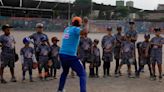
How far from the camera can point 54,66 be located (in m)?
11.5

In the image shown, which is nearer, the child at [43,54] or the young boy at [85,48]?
the child at [43,54]

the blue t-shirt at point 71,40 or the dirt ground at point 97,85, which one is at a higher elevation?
the blue t-shirt at point 71,40

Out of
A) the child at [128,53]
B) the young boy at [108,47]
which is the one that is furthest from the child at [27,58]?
the child at [128,53]

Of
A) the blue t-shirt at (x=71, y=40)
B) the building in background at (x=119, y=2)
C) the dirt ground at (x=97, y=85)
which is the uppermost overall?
the blue t-shirt at (x=71, y=40)

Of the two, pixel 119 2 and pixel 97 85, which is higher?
pixel 119 2

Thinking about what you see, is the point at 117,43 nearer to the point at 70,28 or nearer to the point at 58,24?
the point at 70,28

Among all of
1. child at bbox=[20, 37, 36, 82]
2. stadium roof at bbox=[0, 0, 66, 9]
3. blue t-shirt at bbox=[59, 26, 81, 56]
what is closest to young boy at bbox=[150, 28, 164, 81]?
child at bbox=[20, 37, 36, 82]

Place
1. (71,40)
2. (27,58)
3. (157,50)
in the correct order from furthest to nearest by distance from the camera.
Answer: (157,50)
(27,58)
(71,40)

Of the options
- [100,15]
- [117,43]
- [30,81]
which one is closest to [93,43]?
[117,43]

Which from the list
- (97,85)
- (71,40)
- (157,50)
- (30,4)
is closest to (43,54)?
(97,85)

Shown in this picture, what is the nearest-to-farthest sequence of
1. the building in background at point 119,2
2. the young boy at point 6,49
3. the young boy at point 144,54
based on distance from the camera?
the young boy at point 6,49 < the young boy at point 144,54 < the building in background at point 119,2

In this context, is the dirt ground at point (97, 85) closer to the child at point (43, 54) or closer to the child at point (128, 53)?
the child at point (43, 54)

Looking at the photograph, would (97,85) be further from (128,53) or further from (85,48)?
(128,53)

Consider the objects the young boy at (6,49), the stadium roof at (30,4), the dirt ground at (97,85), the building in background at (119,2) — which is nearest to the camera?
the dirt ground at (97,85)
